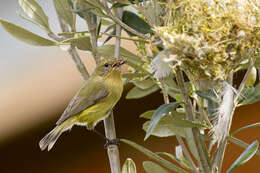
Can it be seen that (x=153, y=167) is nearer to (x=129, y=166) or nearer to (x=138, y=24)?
(x=129, y=166)

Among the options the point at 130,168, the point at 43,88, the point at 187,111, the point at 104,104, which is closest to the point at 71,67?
the point at 43,88

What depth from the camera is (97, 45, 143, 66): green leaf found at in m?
0.97

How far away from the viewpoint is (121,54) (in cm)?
104

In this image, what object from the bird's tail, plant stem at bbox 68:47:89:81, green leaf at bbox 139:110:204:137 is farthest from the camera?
the bird's tail

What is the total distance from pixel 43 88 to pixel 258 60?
185cm

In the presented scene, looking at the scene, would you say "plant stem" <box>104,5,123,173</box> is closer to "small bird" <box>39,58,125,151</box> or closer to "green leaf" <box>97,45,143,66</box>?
"green leaf" <box>97,45,143,66</box>

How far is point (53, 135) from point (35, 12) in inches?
15.1

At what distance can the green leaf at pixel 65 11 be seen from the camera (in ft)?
3.35

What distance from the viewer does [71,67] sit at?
2896 millimetres

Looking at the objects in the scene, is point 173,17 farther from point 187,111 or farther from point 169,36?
point 187,111

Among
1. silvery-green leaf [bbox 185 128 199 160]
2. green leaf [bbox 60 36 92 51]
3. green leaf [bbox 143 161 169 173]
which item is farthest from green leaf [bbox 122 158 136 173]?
green leaf [bbox 60 36 92 51]

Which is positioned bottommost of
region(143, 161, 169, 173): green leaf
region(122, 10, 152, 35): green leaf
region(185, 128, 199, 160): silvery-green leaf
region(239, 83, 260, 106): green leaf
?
region(143, 161, 169, 173): green leaf

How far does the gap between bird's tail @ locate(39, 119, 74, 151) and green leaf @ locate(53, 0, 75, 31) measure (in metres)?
0.37

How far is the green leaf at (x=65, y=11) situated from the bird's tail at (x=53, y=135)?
0.37 m
